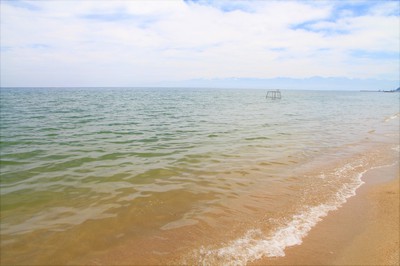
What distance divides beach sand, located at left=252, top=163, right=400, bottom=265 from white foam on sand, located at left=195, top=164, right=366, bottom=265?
0.50ft

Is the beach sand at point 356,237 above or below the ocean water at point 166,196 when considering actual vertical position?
below

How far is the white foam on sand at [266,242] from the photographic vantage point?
494 centimetres

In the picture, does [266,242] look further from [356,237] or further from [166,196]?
[166,196]

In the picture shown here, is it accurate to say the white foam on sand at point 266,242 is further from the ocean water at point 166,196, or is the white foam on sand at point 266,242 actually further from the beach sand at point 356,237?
the beach sand at point 356,237

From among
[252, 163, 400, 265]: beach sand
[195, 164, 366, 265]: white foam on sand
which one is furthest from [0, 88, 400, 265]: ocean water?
[252, 163, 400, 265]: beach sand

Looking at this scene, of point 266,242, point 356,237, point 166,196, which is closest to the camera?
point 266,242

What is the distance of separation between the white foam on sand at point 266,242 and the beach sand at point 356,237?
15 centimetres

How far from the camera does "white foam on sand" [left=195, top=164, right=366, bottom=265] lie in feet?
16.2

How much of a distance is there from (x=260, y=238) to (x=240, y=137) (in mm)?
12380

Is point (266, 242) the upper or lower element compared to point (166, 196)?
lower

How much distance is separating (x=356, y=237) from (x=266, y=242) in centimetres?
203

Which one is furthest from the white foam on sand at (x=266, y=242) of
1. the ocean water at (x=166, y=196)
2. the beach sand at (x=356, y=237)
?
the beach sand at (x=356, y=237)

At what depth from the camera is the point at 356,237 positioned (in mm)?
5703

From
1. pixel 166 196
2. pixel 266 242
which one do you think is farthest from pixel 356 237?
pixel 166 196
